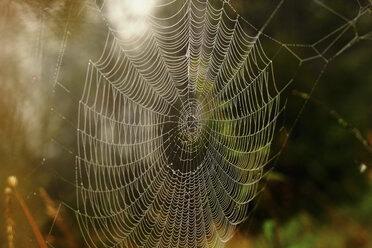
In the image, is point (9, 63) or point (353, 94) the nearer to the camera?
point (9, 63)

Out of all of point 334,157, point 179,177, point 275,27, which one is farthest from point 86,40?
point 334,157

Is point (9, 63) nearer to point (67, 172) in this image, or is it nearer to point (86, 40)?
point (86, 40)

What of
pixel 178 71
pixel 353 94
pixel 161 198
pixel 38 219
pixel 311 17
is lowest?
pixel 38 219

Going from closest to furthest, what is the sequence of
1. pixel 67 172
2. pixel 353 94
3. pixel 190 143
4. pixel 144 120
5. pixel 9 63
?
1. pixel 9 63
2. pixel 144 120
3. pixel 190 143
4. pixel 67 172
5. pixel 353 94

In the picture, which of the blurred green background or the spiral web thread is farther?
the spiral web thread

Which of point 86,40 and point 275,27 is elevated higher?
point 275,27

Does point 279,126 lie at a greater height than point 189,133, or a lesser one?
greater

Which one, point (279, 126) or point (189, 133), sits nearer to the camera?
point (189, 133)

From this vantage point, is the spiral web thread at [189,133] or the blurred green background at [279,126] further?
the spiral web thread at [189,133]
